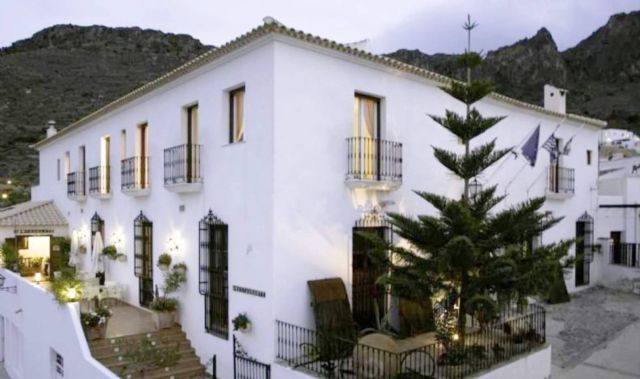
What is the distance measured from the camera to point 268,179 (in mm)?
9133

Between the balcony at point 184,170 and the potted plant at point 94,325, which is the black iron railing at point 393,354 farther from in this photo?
the potted plant at point 94,325

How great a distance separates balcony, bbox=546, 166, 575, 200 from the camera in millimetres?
16547

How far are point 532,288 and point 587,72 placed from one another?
76.1m

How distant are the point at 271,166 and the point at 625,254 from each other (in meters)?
16.8

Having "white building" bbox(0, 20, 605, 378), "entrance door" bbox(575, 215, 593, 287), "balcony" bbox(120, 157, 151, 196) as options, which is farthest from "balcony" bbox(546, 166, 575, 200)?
"balcony" bbox(120, 157, 151, 196)

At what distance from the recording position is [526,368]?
31.0 feet

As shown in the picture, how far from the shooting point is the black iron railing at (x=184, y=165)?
1127 centimetres

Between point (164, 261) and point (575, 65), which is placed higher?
point (575, 65)

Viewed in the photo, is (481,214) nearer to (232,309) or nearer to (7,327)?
(232,309)

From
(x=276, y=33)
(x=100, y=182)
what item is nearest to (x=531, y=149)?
(x=276, y=33)

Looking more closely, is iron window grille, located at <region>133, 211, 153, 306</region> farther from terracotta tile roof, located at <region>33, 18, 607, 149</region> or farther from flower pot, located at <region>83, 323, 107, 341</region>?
terracotta tile roof, located at <region>33, 18, 607, 149</region>

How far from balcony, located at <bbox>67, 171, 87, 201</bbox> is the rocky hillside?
19206 millimetres

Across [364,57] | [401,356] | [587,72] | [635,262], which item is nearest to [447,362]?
[401,356]

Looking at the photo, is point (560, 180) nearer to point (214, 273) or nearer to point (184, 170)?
point (214, 273)
